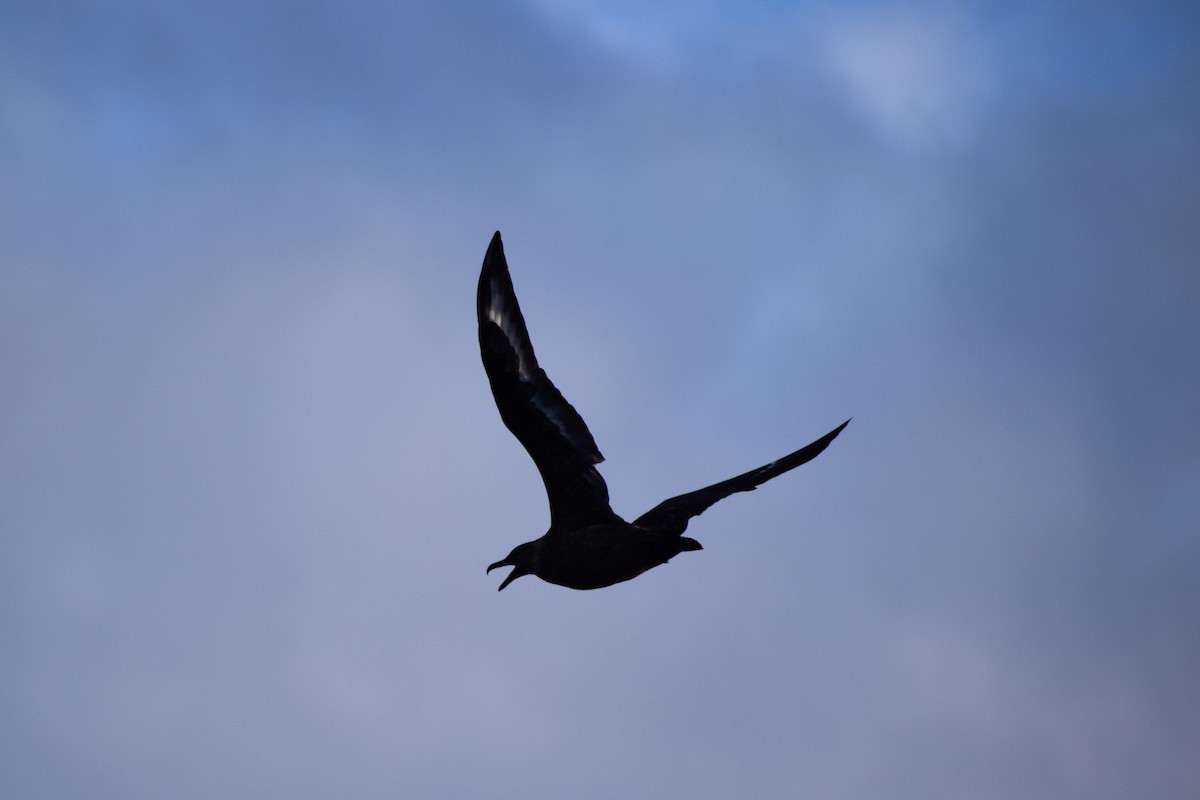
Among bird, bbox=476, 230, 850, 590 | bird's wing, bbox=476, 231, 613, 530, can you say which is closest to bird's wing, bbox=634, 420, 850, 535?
bird, bbox=476, 230, 850, 590

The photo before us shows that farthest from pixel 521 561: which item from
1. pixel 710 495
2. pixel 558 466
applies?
pixel 710 495

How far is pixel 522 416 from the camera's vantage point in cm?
1194

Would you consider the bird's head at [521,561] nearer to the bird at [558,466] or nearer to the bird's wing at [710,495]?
the bird at [558,466]

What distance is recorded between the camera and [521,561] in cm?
1203

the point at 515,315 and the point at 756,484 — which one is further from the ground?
the point at 515,315

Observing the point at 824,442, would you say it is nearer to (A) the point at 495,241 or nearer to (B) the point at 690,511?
(B) the point at 690,511

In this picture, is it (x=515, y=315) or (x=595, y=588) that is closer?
(x=595, y=588)

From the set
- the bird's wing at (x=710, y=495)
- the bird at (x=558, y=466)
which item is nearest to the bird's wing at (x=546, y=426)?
the bird at (x=558, y=466)

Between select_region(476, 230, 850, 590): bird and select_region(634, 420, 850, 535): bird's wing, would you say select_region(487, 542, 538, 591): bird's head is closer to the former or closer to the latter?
select_region(476, 230, 850, 590): bird

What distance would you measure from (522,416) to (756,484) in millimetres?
2529

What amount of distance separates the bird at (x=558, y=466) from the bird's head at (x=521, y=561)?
1 centimetres

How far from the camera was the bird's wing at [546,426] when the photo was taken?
1186 centimetres

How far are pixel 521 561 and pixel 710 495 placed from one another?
6.94ft

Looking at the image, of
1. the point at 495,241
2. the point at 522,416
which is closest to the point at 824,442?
the point at 522,416
